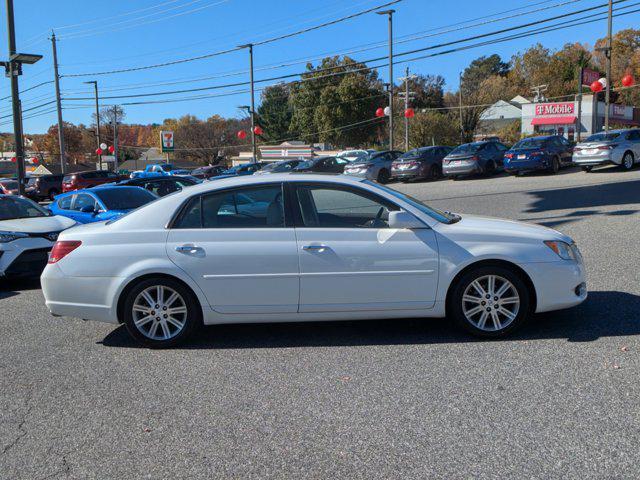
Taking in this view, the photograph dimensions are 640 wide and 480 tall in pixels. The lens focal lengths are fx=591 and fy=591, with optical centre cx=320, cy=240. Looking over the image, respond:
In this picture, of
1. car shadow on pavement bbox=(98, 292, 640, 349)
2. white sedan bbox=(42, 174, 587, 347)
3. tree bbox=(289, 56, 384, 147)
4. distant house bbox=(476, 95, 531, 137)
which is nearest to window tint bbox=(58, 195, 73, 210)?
car shadow on pavement bbox=(98, 292, 640, 349)

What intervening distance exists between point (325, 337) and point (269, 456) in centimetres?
228

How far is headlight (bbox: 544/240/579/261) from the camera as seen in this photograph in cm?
541

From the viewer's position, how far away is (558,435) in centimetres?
361

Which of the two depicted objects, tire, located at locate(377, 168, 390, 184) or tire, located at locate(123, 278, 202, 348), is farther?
tire, located at locate(377, 168, 390, 184)

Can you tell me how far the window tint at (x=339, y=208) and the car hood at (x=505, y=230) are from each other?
67 cm

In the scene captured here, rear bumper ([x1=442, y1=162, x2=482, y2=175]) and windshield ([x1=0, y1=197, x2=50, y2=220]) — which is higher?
rear bumper ([x1=442, y1=162, x2=482, y2=175])

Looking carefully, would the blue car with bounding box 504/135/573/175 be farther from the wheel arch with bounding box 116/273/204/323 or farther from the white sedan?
the wheel arch with bounding box 116/273/204/323

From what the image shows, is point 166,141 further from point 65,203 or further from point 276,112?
point 65,203

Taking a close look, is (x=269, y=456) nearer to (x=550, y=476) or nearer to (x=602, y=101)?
(x=550, y=476)

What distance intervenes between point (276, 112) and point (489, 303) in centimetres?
8619

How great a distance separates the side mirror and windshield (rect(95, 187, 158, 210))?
794 centimetres

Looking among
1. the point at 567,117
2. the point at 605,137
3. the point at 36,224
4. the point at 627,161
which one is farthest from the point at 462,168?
the point at 567,117

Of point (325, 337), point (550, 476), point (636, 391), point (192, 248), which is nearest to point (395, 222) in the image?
point (325, 337)

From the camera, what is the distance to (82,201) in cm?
1249
